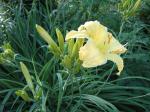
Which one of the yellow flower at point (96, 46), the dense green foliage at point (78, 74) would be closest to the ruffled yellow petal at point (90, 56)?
the yellow flower at point (96, 46)

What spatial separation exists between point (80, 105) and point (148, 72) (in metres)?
0.79

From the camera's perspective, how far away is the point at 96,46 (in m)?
1.71

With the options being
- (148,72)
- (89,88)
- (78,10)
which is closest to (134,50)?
(148,72)

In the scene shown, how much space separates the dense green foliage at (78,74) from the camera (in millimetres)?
2486

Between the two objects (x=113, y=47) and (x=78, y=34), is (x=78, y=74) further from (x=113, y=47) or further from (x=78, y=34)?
(x=78, y=34)

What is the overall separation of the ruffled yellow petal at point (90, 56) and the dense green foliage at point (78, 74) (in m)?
0.40

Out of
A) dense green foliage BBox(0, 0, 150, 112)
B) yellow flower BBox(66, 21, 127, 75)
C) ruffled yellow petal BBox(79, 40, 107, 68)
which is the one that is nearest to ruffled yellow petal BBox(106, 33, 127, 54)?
yellow flower BBox(66, 21, 127, 75)

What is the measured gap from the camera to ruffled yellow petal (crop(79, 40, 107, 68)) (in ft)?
5.36

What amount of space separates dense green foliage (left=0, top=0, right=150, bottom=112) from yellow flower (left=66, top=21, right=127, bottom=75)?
42cm

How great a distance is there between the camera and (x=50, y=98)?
257cm

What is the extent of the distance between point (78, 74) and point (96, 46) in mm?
1115

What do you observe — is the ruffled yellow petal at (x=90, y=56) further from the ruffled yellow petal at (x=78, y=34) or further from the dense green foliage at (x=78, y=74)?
the dense green foliage at (x=78, y=74)

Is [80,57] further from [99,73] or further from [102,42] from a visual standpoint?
[99,73]

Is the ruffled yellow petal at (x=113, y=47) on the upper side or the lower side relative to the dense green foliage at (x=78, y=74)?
upper
